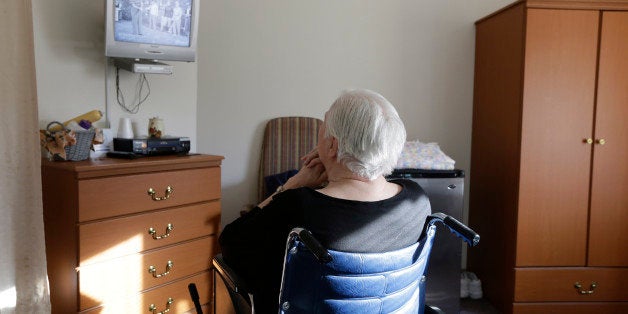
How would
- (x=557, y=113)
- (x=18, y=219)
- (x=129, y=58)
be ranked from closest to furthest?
(x=18, y=219), (x=129, y=58), (x=557, y=113)

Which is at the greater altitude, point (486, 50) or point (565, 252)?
point (486, 50)

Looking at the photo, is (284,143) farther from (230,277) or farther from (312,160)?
(230,277)

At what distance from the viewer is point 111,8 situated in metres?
2.18

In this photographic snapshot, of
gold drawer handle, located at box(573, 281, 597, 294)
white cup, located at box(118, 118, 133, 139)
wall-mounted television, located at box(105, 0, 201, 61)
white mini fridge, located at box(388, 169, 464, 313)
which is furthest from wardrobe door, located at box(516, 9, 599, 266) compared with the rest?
white cup, located at box(118, 118, 133, 139)

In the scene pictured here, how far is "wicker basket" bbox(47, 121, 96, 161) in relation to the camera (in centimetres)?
208

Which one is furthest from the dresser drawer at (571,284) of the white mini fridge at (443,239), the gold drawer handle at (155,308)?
the gold drawer handle at (155,308)

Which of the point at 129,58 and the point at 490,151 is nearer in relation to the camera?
the point at 129,58

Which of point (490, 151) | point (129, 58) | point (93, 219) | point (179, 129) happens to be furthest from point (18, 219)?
point (490, 151)

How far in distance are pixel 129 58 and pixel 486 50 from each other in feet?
6.81

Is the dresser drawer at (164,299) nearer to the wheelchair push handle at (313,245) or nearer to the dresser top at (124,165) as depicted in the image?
the dresser top at (124,165)

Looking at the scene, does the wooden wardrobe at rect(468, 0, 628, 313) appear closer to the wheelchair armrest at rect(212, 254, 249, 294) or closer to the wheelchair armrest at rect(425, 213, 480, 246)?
the wheelchair armrest at rect(425, 213, 480, 246)

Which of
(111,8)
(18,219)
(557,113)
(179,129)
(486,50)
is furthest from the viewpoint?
(486,50)

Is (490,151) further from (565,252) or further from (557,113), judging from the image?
(565,252)

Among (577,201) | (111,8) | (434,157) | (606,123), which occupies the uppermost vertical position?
(111,8)
